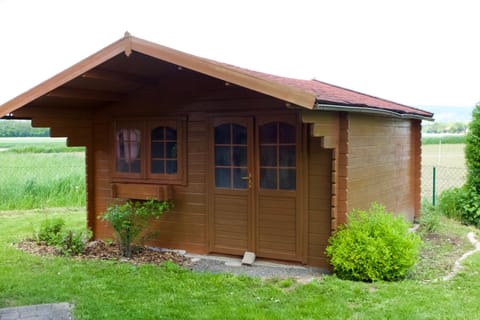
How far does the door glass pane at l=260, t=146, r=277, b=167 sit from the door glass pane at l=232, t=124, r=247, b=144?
0.28 meters

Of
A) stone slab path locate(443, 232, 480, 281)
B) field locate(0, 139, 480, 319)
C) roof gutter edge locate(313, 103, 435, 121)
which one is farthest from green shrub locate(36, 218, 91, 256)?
stone slab path locate(443, 232, 480, 281)

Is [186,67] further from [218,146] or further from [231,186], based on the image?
[231,186]

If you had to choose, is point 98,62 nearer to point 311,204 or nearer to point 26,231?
point 311,204

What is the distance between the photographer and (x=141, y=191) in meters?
6.98

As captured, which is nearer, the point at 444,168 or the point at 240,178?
the point at 240,178

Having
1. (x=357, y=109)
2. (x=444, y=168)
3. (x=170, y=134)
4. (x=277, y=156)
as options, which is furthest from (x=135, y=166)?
(x=444, y=168)

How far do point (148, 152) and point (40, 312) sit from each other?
125 inches

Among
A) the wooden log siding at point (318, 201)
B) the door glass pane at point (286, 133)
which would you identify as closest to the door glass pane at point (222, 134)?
the door glass pane at point (286, 133)

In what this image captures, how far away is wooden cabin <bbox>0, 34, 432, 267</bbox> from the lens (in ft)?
18.9

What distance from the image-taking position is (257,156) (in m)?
6.27

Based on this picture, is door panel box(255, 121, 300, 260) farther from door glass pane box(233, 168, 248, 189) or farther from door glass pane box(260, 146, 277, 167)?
door glass pane box(233, 168, 248, 189)

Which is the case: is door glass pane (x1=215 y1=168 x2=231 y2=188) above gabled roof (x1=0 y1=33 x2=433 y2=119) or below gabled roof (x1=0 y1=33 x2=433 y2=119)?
below

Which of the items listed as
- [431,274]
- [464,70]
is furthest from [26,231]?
[464,70]

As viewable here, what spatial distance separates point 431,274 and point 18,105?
5423 millimetres
